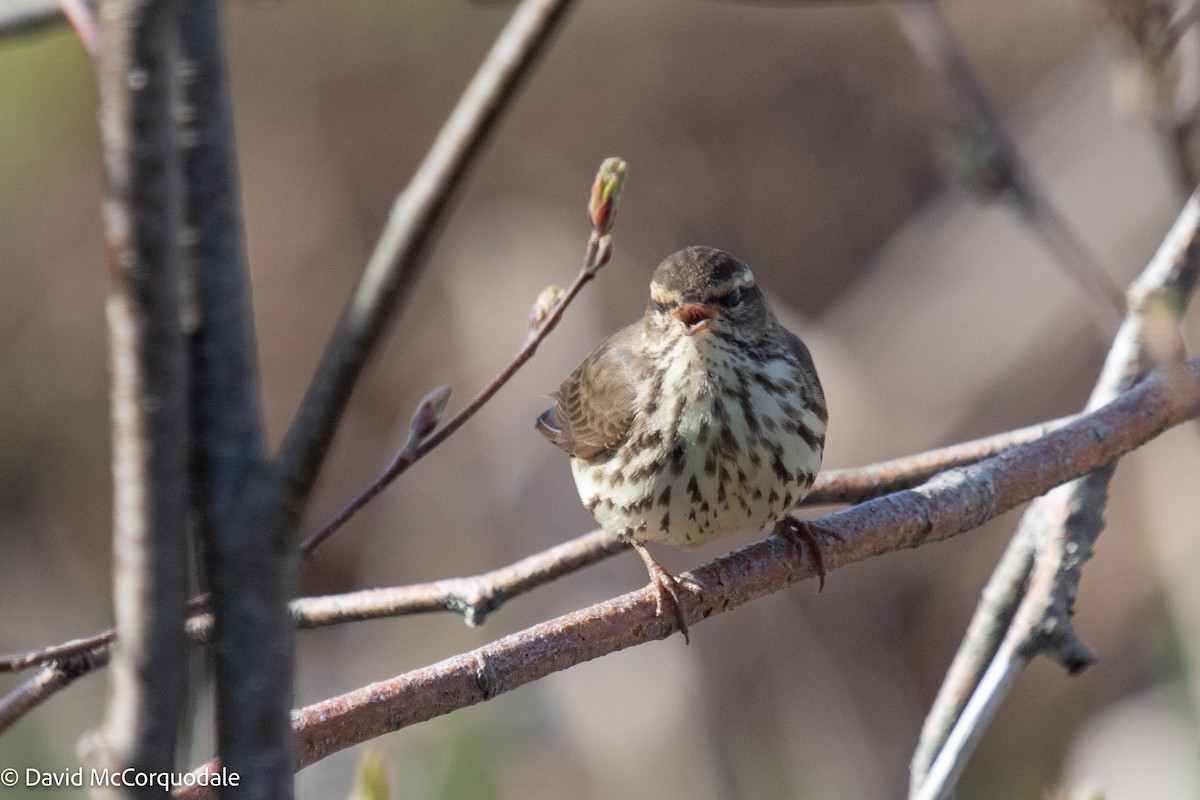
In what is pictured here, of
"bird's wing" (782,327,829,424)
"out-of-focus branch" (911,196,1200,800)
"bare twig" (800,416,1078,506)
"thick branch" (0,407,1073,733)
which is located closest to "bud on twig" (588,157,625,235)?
"thick branch" (0,407,1073,733)

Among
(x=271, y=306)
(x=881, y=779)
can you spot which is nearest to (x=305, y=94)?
(x=271, y=306)

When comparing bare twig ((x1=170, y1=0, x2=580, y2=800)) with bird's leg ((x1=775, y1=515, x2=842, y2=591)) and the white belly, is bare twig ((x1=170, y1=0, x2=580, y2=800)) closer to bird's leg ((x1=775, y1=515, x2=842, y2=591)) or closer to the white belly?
bird's leg ((x1=775, y1=515, x2=842, y2=591))

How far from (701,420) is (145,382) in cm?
262

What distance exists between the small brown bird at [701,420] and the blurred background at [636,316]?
289 cm

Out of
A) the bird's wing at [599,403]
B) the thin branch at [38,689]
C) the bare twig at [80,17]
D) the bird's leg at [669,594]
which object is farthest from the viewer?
the bird's wing at [599,403]

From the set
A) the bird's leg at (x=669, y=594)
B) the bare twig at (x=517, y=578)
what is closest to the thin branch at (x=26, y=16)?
the bare twig at (x=517, y=578)

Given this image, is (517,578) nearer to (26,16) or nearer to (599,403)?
(599,403)

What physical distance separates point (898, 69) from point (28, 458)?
5.91m

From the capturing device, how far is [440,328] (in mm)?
8500

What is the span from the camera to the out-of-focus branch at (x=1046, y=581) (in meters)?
2.81

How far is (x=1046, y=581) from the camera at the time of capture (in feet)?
10.3

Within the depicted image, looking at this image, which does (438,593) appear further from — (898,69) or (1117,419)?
(898,69)

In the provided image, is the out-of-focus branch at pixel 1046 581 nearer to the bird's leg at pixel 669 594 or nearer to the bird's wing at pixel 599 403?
the bird's leg at pixel 669 594

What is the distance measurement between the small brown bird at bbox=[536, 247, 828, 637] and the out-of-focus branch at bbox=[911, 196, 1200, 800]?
54 centimetres
